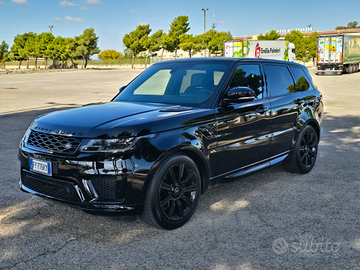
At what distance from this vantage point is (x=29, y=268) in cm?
310

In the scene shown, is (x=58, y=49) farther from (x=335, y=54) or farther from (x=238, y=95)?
(x=238, y=95)

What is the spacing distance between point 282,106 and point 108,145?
9.42 ft

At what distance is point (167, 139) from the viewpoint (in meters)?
3.62

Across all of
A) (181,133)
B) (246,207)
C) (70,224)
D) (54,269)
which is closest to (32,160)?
(70,224)

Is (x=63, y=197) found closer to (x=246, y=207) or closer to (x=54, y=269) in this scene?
(x=54, y=269)

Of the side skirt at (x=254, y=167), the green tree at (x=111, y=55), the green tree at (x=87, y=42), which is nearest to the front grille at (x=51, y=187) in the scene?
the side skirt at (x=254, y=167)

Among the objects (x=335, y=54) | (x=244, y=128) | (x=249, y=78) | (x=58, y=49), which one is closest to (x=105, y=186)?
(x=244, y=128)

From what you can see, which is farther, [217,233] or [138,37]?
[138,37]

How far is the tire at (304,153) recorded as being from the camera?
5.75 meters

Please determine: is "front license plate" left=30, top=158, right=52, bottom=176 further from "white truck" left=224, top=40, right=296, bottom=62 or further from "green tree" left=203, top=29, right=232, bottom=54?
"green tree" left=203, top=29, right=232, bottom=54

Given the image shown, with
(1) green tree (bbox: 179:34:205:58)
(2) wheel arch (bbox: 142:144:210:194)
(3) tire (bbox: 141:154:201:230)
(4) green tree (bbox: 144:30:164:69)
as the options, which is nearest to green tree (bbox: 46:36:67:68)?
(4) green tree (bbox: 144:30:164:69)

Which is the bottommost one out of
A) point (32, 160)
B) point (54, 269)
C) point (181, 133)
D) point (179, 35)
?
point (54, 269)

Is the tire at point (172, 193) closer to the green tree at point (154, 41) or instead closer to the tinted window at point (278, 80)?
the tinted window at point (278, 80)

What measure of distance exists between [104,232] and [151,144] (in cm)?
108
